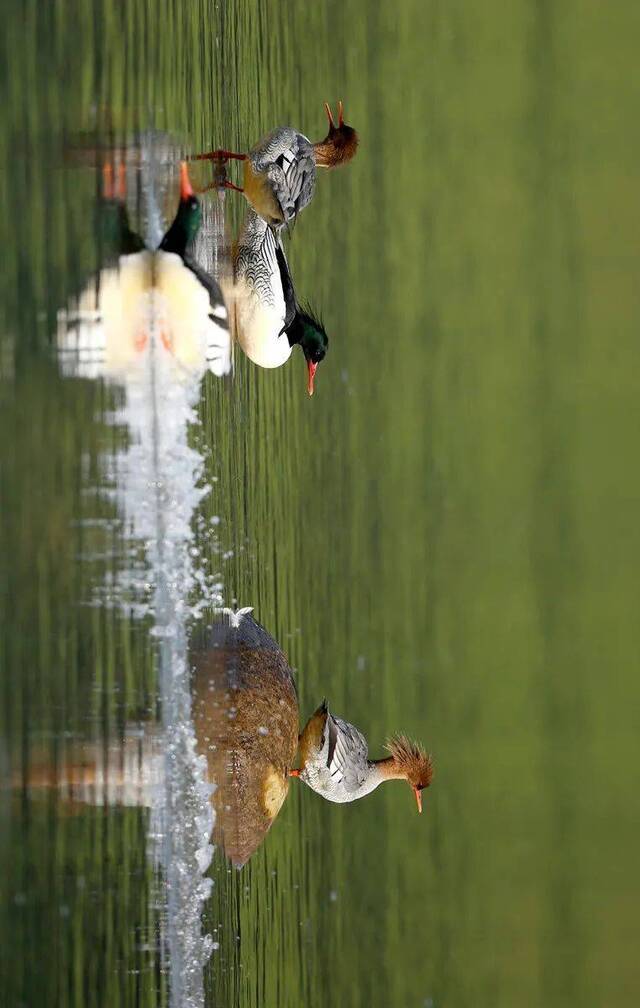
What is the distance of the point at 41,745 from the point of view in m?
0.28

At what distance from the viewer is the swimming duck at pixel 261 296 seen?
574 mm

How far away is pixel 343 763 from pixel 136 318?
45 centimetres

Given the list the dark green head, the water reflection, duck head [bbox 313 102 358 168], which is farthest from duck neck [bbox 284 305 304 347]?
the water reflection

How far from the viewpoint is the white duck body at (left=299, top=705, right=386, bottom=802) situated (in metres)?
0.72

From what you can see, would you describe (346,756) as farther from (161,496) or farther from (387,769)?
(161,496)

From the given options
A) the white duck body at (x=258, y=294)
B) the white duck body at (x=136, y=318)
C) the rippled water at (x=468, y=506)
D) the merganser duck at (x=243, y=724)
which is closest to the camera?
the white duck body at (x=136, y=318)

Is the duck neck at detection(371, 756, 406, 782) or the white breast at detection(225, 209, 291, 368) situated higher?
the white breast at detection(225, 209, 291, 368)

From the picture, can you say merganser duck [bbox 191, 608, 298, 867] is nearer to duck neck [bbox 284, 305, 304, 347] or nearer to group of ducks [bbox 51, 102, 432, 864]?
group of ducks [bbox 51, 102, 432, 864]

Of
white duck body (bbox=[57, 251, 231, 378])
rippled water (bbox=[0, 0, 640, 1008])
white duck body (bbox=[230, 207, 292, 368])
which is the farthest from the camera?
rippled water (bbox=[0, 0, 640, 1008])

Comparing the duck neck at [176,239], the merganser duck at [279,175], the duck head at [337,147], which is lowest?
the duck neck at [176,239]

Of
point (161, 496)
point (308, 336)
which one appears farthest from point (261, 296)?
point (161, 496)

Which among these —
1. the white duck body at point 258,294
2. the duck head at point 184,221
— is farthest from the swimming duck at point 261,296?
the duck head at point 184,221

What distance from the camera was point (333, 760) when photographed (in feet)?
2.38

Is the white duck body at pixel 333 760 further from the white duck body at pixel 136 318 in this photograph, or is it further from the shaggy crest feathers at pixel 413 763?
the white duck body at pixel 136 318
